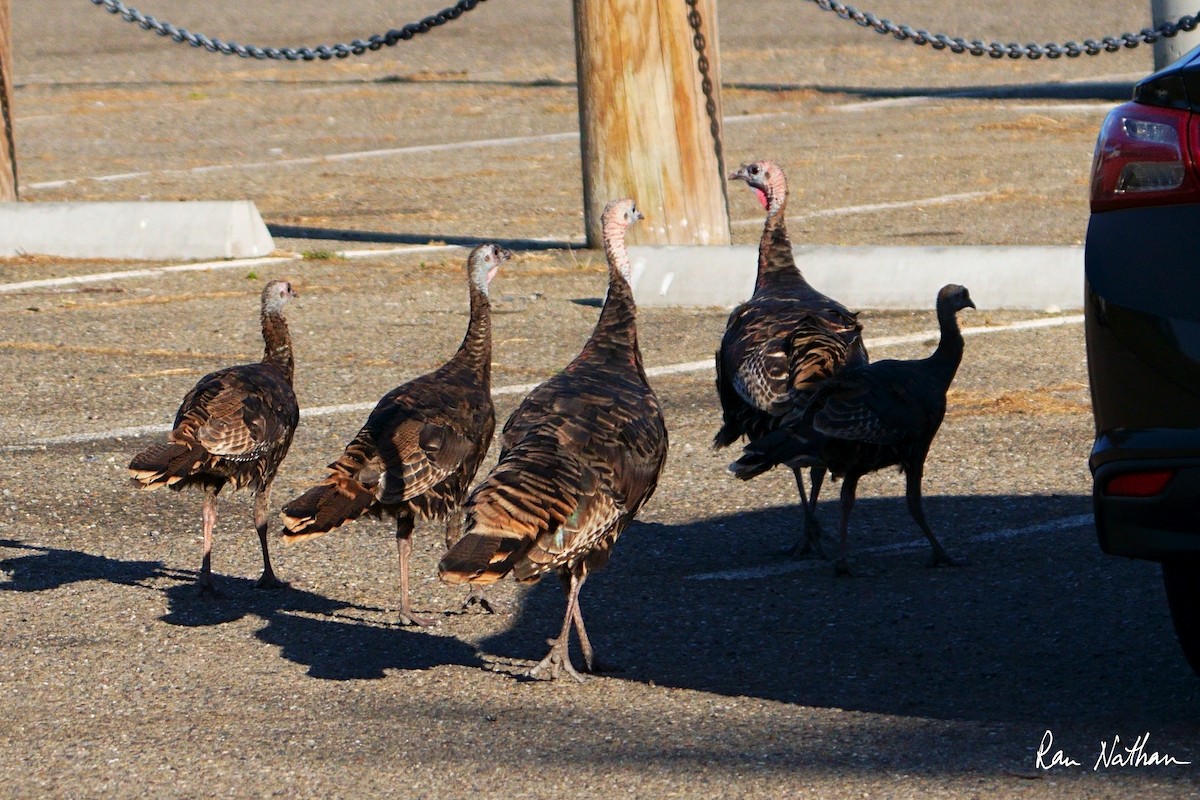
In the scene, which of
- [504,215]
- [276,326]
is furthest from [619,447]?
[504,215]

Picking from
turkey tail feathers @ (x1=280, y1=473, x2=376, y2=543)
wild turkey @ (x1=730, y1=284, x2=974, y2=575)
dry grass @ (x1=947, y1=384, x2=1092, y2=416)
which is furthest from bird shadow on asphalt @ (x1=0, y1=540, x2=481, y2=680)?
dry grass @ (x1=947, y1=384, x2=1092, y2=416)

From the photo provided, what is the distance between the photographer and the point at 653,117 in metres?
13.1

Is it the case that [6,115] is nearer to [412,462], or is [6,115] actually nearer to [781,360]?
[781,360]

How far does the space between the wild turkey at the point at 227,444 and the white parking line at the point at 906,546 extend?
62.6 inches


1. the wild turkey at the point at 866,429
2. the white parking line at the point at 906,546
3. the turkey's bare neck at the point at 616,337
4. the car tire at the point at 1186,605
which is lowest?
the white parking line at the point at 906,546

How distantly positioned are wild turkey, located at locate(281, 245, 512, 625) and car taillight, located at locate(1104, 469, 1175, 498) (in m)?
2.50

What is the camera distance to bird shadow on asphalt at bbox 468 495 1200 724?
5555 millimetres

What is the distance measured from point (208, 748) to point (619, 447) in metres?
1.60

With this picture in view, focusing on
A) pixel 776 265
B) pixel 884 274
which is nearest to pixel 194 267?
pixel 884 274

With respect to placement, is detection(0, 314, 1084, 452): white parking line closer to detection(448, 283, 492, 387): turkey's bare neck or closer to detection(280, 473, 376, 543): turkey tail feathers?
detection(448, 283, 492, 387): turkey's bare neck

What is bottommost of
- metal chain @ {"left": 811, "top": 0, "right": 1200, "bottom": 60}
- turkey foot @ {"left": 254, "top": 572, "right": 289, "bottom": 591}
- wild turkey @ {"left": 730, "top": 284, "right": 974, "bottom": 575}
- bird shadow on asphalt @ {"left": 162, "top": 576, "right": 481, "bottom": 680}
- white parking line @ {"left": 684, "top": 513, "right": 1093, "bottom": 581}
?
white parking line @ {"left": 684, "top": 513, "right": 1093, "bottom": 581}

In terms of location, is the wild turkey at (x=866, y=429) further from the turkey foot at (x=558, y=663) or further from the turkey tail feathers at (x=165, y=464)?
the turkey tail feathers at (x=165, y=464)

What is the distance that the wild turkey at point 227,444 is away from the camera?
6.63 metres

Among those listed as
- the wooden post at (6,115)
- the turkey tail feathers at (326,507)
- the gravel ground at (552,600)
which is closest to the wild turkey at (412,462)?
the turkey tail feathers at (326,507)
